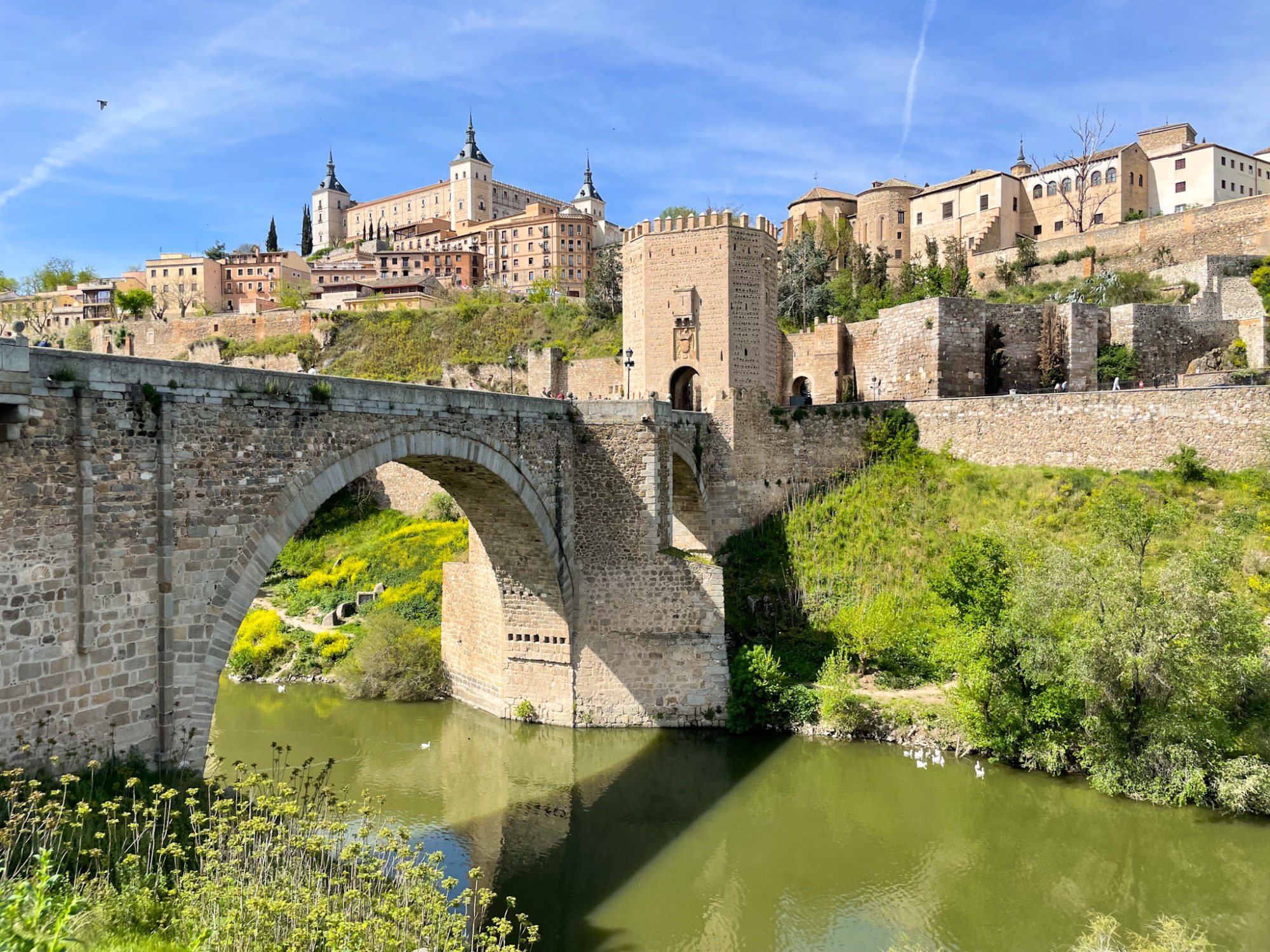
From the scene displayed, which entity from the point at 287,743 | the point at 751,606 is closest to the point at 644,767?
the point at 751,606

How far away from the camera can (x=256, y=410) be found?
10.3 m

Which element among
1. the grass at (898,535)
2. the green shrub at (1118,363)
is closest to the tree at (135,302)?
the grass at (898,535)

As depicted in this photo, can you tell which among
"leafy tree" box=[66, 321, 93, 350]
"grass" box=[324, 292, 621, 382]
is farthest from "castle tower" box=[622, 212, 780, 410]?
"leafy tree" box=[66, 321, 93, 350]

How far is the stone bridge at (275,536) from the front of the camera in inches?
322

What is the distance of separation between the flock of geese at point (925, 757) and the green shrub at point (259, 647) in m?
14.8

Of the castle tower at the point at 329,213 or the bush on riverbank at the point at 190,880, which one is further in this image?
the castle tower at the point at 329,213

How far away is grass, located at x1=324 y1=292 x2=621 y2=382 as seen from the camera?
40.6 metres

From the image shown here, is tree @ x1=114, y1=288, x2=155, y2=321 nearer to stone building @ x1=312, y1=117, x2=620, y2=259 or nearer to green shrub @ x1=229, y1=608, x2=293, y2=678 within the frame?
stone building @ x1=312, y1=117, x2=620, y2=259

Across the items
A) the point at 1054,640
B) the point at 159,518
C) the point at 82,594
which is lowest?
the point at 1054,640

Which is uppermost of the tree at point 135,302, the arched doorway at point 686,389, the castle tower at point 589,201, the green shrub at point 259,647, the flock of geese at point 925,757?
the castle tower at point 589,201

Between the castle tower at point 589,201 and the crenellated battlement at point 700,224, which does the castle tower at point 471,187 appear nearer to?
the castle tower at point 589,201

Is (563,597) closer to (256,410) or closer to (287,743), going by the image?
(287,743)

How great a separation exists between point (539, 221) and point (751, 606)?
54888mm

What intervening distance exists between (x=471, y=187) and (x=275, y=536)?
77.1 meters
